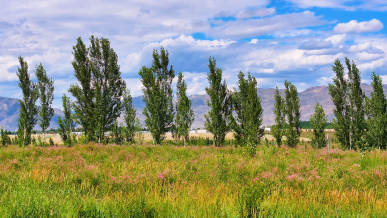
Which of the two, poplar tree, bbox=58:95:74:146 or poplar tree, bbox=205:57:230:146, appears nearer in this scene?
poplar tree, bbox=205:57:230:146

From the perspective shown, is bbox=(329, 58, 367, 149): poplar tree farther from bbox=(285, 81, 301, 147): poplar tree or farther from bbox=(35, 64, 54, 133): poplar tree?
bbox=(35, 64, 54, 133): poplar tree

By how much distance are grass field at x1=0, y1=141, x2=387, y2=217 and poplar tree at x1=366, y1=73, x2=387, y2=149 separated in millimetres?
16648

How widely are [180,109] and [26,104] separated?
19.0 m

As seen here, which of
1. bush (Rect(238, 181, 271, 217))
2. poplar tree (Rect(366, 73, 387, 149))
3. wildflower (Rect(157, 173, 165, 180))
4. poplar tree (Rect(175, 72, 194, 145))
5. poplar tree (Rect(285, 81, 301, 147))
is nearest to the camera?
bush (Rect(238, 181, 271, 217))

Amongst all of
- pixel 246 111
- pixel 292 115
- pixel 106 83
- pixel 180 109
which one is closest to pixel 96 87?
pixel 106 83

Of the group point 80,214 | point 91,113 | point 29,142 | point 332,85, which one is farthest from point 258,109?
point 80,214

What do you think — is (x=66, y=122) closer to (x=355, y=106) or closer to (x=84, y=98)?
(x=84, y=98)

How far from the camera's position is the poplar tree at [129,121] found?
36750mm

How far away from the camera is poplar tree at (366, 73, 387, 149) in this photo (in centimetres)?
3278

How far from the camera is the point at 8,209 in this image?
559 cm

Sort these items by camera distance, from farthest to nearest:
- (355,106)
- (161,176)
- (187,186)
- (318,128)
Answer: (318,128) → (355,106) → (161,176) → (187,186)

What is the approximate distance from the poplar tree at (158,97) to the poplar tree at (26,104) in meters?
13.7

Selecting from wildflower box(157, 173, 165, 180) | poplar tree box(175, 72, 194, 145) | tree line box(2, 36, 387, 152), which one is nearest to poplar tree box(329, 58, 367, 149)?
tree line box(2, 36, 387, 152)

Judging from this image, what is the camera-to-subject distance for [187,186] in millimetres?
8797
